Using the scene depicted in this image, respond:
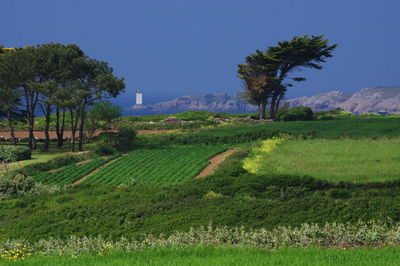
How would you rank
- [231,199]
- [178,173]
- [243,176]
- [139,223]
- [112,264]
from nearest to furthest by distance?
[112,264] → [139,223] → [231,199] → [243,176] → [178,173]

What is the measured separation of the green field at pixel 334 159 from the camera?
29234mm

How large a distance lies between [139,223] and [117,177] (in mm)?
11735

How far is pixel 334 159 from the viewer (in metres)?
33.5

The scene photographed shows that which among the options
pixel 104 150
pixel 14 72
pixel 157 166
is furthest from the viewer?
pixel 14 72

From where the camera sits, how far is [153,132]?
58.8 m

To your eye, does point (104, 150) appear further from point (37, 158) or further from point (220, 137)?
point (220, 137)

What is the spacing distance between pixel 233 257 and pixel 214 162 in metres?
23.6

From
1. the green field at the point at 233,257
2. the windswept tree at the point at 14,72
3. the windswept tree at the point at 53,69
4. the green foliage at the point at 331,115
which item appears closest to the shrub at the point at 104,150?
the windswept tree at the point at 53,69

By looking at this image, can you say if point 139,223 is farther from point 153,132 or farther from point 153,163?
point 153,132

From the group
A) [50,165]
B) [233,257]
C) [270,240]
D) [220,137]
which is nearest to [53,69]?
[50,165]

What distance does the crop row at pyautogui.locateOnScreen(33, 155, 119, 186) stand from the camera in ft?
112

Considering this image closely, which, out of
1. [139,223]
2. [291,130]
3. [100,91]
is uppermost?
[100,91]

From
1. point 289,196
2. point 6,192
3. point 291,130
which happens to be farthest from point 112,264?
point 291,130

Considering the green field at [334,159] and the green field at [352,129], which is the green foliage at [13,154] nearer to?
the green field at [334,159]
